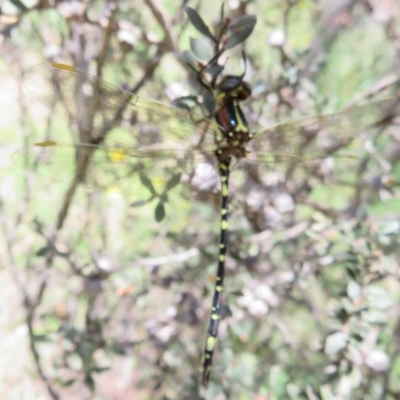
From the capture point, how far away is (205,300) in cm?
124

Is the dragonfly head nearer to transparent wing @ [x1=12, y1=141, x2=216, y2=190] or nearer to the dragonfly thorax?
the dragonfly thorax

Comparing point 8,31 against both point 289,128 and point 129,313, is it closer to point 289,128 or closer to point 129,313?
point 289,128

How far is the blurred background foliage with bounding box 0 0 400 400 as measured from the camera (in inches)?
40.9

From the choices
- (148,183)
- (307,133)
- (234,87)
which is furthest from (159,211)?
(307,133)

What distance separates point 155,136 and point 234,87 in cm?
20

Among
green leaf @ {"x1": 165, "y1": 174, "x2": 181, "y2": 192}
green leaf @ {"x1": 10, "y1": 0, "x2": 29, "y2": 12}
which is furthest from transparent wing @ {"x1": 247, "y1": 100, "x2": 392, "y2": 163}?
green leaf @ {"x1": 10, "y1": 0, "x2": 29, "y2": 12}

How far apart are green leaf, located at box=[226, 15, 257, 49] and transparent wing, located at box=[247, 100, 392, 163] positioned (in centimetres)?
34

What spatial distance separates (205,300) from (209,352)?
21 cm

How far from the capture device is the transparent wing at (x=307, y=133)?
106 cm

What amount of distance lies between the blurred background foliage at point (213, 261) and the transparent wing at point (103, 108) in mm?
90

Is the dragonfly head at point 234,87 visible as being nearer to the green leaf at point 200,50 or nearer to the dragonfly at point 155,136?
the dragonfly at point 155,136

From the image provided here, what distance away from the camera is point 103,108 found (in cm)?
Answer: 92

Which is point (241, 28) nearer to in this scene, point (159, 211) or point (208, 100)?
point (208, 100)

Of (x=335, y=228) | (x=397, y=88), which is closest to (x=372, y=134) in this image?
(x=397, y=88)
